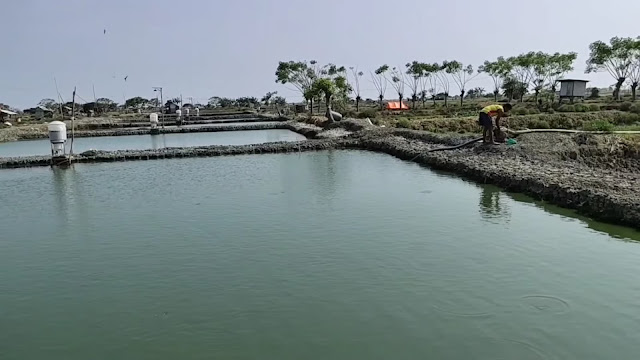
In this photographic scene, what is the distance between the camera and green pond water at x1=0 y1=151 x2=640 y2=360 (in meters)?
4.11

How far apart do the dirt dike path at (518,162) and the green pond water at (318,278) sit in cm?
33

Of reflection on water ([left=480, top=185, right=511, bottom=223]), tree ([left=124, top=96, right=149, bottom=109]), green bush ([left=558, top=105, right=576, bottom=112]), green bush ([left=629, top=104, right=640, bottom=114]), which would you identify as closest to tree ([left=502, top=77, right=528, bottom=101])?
green bush ([left=558, top=105, right=576, bottom=112])

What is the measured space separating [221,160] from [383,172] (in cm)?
540

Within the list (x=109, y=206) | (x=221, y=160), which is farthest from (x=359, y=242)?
(x=221, y=160)

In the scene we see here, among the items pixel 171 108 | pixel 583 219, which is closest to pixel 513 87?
pixel 171 108

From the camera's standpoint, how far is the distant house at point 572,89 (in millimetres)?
31516

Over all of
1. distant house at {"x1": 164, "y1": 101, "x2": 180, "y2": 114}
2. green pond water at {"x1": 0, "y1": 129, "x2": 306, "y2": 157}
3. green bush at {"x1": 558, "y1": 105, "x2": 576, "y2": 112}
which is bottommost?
green pond water at {"x1": 0, "y1": 129, "x2": 306, "y2": 157}

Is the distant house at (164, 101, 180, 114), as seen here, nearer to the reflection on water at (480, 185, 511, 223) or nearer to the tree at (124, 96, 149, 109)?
the tree at (124, 96, 149, 109)

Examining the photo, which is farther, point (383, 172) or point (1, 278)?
point (383, 172)

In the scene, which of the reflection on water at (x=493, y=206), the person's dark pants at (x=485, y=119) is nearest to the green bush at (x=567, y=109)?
the person's dark pants at (x=485, y=119)

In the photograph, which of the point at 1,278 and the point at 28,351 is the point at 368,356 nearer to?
the point at 28,351

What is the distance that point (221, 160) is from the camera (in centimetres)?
1552

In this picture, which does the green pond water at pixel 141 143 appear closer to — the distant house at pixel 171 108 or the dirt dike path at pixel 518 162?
the dirt dike path at pixel 518 162

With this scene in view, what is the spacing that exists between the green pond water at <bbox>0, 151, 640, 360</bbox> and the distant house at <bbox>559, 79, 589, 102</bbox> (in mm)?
25230
